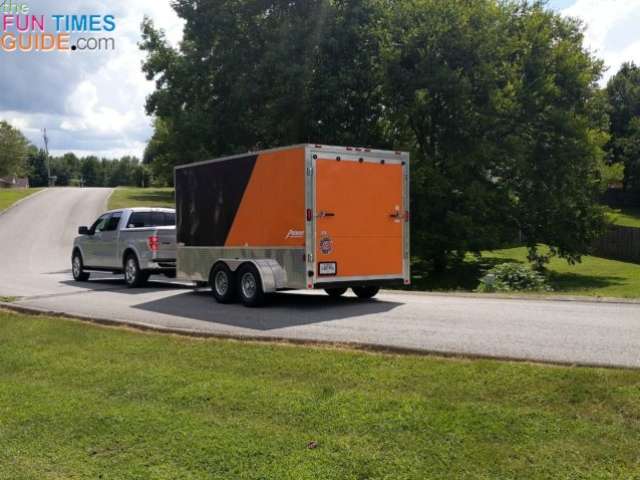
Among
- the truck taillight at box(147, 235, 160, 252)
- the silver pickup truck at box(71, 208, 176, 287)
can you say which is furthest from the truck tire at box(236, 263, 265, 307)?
the truck taillight at box(147, 235, 160, 252)

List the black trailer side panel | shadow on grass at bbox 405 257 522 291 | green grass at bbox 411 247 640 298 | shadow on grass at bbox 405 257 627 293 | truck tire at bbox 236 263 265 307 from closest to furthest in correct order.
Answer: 1. truck tire at bbox 236 263 265 307
2. the black trailer side panel
3. green grass at bbox 411 247 640 298
4. shadow on grass at bbox 405 257 627 293
5. shadow on grass at bbox 405 257 522 291

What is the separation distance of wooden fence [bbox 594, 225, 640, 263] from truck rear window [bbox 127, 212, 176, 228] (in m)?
27.0

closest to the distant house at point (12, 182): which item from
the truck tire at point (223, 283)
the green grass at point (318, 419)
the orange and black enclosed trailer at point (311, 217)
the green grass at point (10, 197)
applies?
the green grass at point (10, 197)

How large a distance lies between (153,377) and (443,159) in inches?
885

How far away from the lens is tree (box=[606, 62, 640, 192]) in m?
63.5

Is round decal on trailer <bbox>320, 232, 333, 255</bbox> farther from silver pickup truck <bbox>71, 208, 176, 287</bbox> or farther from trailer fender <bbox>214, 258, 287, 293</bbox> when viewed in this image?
silver pickup truck <bbox>71, 208, 176, 287</bbox>

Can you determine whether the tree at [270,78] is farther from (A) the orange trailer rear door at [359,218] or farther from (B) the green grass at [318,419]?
(B) the green grass at [318,419]

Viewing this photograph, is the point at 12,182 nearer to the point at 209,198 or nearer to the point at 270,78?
the point at 270,78

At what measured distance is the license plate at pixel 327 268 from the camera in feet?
39.5

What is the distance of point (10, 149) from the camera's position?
98375mm

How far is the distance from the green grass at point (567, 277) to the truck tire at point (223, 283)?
1026cm

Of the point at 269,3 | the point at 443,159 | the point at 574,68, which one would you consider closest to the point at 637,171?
the point at 574,68

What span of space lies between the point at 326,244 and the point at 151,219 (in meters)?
7.47

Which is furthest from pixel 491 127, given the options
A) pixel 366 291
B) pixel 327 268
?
pixel 327 268
